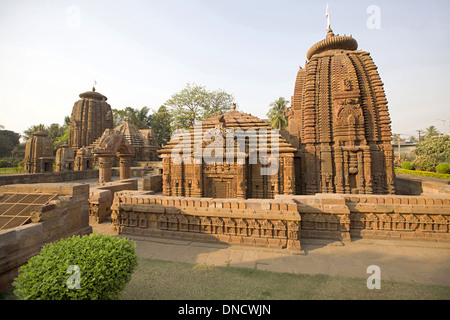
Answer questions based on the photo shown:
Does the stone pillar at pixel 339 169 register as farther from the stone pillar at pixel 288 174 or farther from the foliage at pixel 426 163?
the foliage at pixel 426 163

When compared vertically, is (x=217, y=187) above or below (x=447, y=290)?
above

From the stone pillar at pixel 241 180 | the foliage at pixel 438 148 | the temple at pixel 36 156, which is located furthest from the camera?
the foliage at pixel 438 148

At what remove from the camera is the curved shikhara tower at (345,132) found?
36.7ft

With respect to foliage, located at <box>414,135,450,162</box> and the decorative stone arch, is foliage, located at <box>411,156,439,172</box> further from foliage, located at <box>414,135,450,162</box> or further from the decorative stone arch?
the decorative stone arch

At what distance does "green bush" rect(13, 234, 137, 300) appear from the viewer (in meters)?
2.81

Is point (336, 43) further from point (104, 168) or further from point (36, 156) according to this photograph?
point (36, 156)

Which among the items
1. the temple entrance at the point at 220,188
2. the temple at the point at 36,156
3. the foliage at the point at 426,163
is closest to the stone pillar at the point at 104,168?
the temple entrance at the point at 220,188

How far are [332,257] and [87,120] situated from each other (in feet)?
149

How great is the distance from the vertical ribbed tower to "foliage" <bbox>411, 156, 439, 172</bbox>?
163 feet

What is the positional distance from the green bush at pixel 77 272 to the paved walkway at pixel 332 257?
239cm

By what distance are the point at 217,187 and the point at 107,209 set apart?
Result: 550 cm
